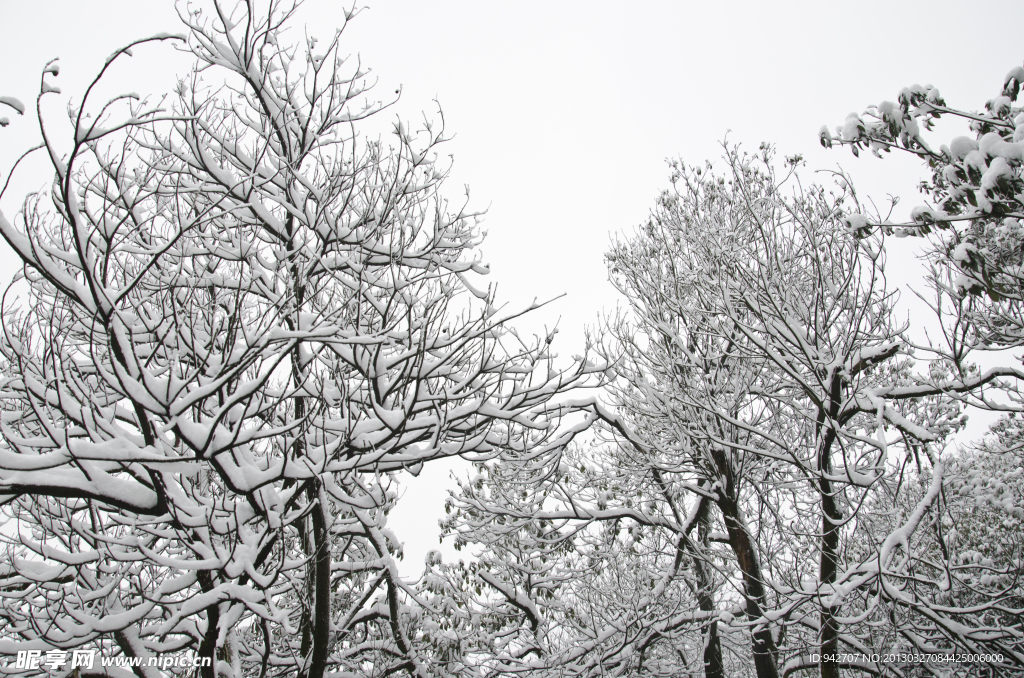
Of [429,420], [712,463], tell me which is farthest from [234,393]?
[712,463]

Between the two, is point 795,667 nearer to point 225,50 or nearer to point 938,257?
point 938,257

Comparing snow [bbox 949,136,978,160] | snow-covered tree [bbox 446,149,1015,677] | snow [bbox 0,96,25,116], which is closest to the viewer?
snow [bbox 0,96,25,116]

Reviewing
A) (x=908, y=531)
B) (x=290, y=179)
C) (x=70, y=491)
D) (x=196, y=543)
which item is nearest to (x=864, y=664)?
(x=908, y=531)

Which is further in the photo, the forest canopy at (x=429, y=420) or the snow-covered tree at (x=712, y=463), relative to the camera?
Answer: the snow-covered tree at (x=712, y=463)

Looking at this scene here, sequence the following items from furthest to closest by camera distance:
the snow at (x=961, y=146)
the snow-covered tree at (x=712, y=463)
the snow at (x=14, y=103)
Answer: the snow-covered tree at (x=712, y=463) < the snow at (x=961, y=146) < the snow at (x=14, y=103)

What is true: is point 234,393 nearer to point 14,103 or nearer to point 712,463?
point 14,103

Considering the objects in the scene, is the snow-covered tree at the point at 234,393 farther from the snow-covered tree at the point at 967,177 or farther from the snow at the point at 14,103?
the snow-covered tree at the point at 967,177

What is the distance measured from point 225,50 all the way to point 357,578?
645 cm

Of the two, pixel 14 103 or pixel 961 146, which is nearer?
pixel 14 103

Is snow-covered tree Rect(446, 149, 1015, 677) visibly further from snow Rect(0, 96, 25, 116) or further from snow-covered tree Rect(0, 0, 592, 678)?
snow Rect(0, 96, 25, 116)

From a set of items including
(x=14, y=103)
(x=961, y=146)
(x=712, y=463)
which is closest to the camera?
(x=14, y=103)

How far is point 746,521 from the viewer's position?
7.29 metres

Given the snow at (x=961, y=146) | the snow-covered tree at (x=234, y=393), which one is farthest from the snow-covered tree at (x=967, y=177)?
the snow-covered tree at (x=234, y=393)

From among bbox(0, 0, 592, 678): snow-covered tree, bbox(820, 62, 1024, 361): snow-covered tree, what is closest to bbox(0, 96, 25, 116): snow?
bbox(0, 0, 592, 678): snow-covered tree
